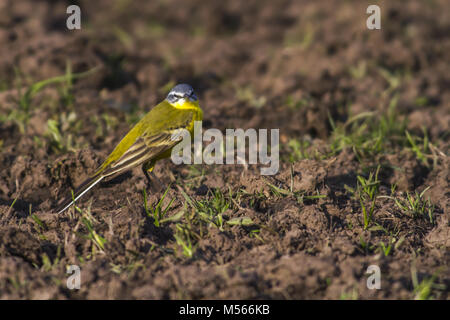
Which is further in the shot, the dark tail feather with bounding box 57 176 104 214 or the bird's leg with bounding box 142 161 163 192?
the bird's leg with bounding box 142 161 163 192

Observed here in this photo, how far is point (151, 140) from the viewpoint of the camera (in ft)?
20.2

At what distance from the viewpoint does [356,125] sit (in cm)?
747

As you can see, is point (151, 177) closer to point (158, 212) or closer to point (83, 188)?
point (83, 188)

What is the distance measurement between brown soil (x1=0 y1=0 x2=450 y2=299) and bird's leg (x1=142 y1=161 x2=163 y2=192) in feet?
0.41

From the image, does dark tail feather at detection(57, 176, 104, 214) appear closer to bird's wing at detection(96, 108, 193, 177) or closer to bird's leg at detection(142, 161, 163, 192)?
bird's wing at detection(96, 108, 193, 177)

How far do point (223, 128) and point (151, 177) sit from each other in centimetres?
161

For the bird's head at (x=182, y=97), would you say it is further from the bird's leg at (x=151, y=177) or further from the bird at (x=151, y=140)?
the bird's leg at (x=151, y=177)

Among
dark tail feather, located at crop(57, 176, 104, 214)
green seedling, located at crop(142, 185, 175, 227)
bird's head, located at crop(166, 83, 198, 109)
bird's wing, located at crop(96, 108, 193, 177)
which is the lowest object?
green seedling, located at crop(142, 185, 175, 227)

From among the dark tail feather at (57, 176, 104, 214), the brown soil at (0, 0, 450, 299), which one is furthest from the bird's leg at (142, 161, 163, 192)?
the dark tail feather at (57, 176, 104, 214)

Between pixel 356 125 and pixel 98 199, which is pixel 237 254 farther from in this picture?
pixel 356 125

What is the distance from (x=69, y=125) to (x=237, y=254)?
11.5 ft

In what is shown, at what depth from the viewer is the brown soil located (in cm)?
444

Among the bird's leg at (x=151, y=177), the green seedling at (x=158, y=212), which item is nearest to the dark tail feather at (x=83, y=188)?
the bird's leg at (x=151, y=177)

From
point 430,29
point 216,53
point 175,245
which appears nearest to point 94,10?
point 216,53
